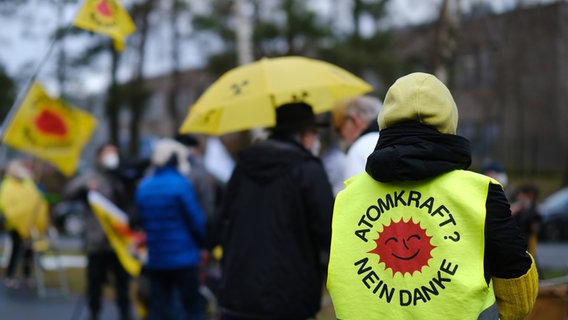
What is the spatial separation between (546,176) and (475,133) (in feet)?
18.9

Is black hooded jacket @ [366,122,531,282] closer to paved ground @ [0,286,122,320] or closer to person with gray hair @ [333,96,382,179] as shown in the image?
person with gray hair @ [333,96,382,179]

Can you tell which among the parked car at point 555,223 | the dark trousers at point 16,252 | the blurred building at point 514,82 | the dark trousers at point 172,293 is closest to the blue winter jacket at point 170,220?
the dark trousers at point 172,293

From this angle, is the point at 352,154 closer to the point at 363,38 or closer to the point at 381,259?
the point at 381,259

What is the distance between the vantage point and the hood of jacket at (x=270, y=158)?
4477 mm

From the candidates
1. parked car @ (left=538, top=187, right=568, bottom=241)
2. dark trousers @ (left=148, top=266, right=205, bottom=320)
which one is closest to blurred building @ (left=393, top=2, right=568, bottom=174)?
parked car @ (left=538, top=187, right=568, bottom=241)

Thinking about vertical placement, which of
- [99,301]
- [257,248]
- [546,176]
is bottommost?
[546,176]

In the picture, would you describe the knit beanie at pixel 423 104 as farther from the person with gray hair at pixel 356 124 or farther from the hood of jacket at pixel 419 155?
the person with gray hair at pixel 356 124

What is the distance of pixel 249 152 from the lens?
15.1 ft

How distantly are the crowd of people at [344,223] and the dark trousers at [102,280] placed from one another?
0.04 feet

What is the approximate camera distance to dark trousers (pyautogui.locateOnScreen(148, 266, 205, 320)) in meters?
6.50

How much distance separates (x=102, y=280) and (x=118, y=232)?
0.56 meters

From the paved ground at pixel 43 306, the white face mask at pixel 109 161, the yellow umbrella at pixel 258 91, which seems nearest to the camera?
the yellow umbrella at pixel 258 91

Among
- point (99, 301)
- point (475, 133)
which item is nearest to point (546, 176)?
point (475, 133)

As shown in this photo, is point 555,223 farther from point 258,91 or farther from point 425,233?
point 425,233
